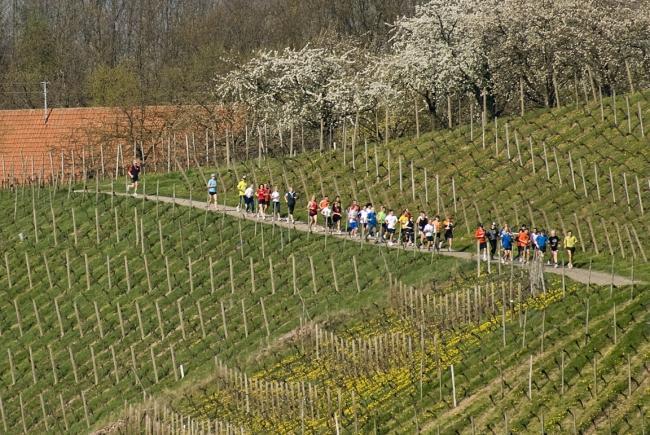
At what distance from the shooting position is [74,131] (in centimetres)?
10944

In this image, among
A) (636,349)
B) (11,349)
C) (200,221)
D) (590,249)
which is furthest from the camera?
(200,221)

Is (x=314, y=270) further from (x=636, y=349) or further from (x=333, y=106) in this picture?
(x=333, y=106)

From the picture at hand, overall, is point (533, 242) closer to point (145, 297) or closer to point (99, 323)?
point (145, 297)

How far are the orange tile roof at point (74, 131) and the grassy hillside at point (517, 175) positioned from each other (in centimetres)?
2144

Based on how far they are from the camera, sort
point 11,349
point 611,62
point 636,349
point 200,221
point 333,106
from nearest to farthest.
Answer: point 636,349 → point 11,349 → point 200,221 → point 611,62 → point 333,106

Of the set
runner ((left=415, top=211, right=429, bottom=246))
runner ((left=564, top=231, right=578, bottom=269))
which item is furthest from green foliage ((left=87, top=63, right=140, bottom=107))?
runner ((left=564, top=231, right=578, bottom=269))

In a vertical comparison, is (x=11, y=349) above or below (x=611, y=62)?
below

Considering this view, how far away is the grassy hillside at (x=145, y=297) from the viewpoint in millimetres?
58156

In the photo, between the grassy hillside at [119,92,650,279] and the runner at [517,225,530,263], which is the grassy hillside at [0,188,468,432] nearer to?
the runner at [517,225,530,263]

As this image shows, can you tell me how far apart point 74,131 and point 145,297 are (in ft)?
149

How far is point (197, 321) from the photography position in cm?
6162

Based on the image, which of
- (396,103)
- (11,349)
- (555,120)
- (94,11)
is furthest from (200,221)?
(94,11)

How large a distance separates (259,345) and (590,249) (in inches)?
467

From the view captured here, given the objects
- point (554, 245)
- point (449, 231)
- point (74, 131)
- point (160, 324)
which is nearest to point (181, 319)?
point (160, 324)
